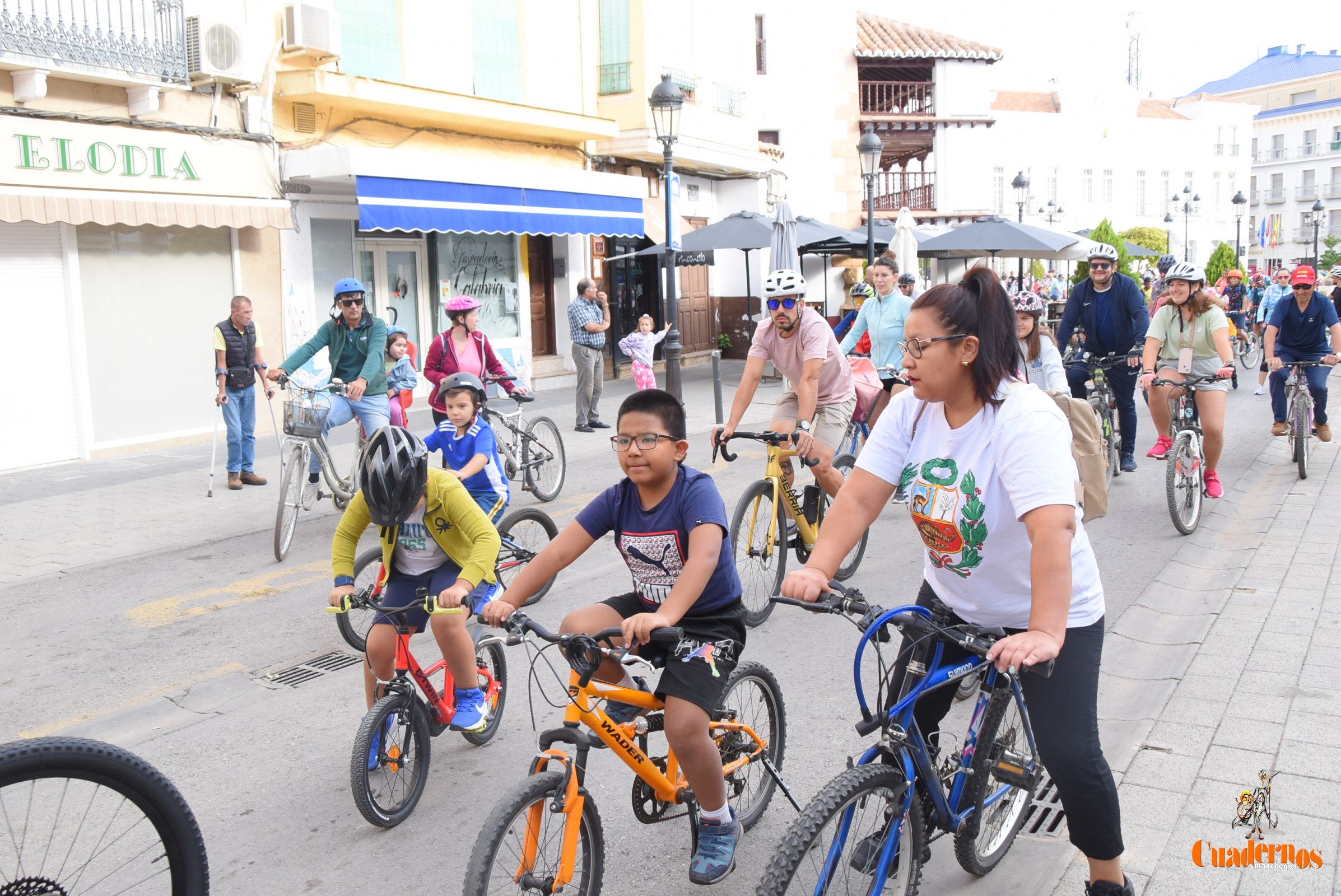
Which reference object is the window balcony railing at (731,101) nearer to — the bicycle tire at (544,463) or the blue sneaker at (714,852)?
the bicycle tire at (544,463)

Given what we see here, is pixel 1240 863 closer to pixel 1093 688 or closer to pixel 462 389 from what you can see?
pixel 1093 688

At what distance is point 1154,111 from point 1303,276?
59.7m

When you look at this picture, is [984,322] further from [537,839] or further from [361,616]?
[361,616]

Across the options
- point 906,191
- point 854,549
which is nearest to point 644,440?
point 854,549

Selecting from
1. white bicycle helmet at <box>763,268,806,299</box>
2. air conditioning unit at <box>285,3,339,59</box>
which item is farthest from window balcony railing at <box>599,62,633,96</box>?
white bicycle helmet at <box>763,268,806,299</box>

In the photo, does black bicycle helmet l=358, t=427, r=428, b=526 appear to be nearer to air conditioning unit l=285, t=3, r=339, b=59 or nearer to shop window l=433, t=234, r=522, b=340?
air conditioning unit l=285, t=3, r=339, b=59

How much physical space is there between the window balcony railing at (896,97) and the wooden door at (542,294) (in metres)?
18.8

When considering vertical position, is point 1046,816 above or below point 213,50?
below

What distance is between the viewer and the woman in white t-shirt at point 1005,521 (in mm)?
2688

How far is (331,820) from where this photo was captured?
4.00 metres

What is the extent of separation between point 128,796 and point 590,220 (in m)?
16.4

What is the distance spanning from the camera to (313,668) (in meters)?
5.69

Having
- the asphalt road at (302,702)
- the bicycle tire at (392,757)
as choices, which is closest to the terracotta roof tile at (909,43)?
the asphalt road at (302,702)

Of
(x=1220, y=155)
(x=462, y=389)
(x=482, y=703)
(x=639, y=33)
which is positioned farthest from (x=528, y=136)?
(x=1220, y=155)
